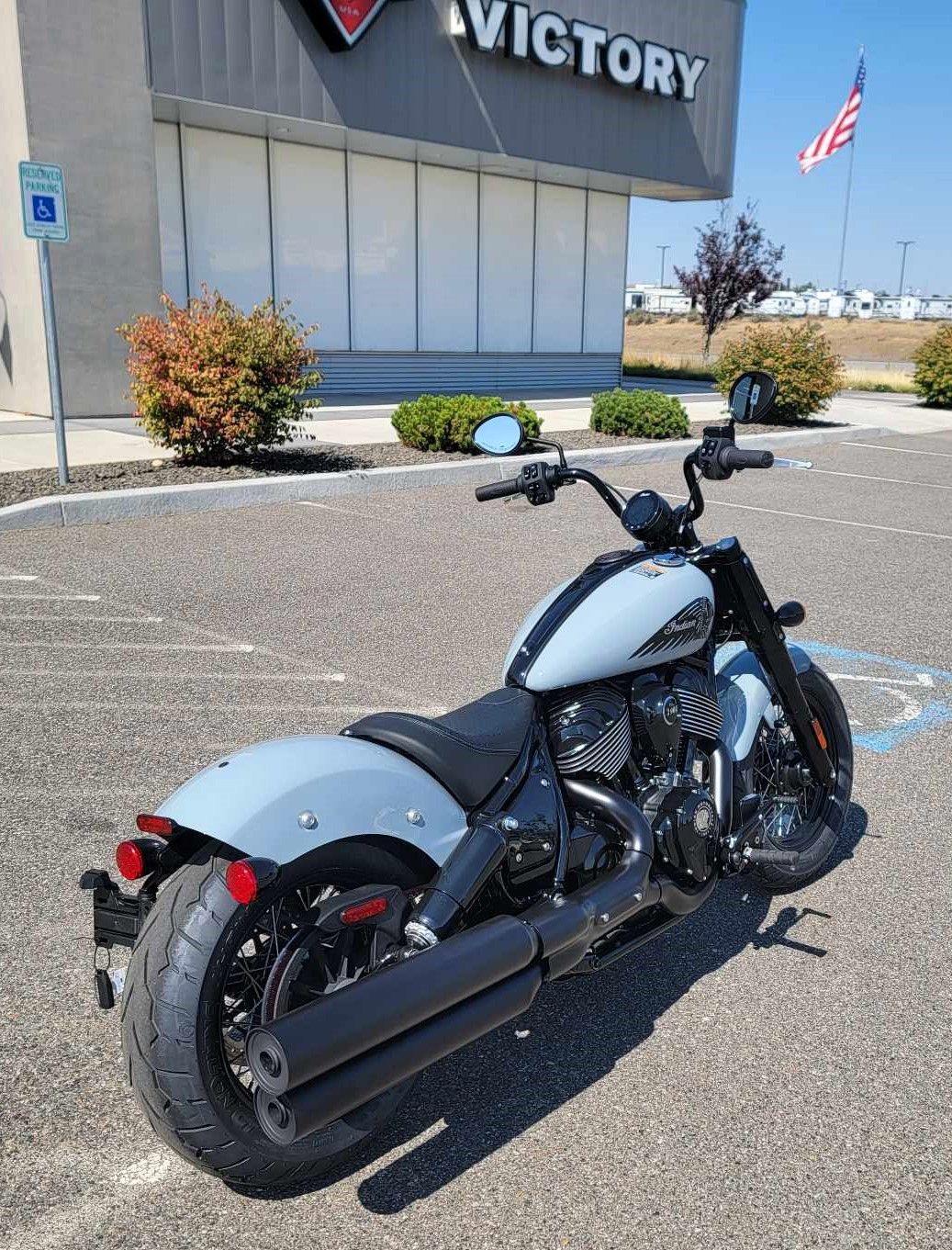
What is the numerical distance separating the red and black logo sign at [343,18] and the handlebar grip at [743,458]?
1553cm

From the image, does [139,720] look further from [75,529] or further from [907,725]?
[75,529]

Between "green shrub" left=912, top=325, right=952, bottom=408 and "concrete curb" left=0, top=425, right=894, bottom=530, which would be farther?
"green shrub" left=912, top=325, right=952, bottom=408

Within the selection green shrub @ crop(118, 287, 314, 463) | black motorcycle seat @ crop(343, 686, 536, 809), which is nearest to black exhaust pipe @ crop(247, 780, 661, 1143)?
black motorcycle seat @ crop(343, 686, 536, 809)

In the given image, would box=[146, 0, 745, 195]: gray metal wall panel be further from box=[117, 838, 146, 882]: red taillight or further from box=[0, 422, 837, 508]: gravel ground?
box=[117, 838, 146, 882]: red taillight

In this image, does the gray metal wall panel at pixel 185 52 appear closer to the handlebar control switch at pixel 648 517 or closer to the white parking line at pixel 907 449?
the white parking line at pixel 907 449

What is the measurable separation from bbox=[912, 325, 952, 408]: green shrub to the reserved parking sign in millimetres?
19841

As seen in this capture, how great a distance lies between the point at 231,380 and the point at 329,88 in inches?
325

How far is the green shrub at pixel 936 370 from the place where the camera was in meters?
24.0

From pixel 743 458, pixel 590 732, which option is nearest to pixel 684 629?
pixel 590 732

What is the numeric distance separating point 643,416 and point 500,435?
1218 centimetres

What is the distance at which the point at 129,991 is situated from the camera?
2.17 metres

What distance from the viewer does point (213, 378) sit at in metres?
10.7

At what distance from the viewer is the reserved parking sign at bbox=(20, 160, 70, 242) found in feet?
29.7

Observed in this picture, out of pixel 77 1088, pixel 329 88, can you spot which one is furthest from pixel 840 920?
pixel 329 88
